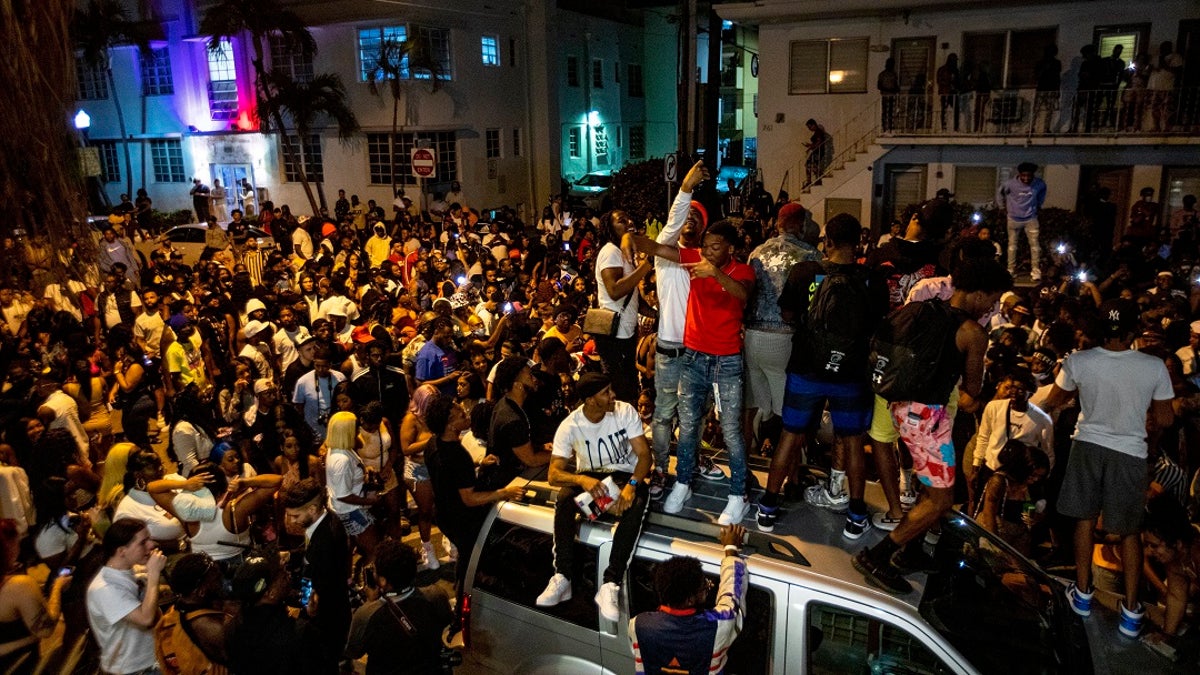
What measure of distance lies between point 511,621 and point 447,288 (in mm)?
7185

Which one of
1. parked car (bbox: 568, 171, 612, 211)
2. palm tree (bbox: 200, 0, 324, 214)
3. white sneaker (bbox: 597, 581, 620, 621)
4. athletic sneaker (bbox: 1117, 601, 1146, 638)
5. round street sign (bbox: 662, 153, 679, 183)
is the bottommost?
athletic sneaker (bbox: 1117, 601, 1146, 638)

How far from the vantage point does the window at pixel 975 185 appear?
1864 centimetres

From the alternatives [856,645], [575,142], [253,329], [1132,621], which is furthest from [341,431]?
[575,142]

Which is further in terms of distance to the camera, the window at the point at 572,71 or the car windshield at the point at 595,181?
the window at the point at 572,71

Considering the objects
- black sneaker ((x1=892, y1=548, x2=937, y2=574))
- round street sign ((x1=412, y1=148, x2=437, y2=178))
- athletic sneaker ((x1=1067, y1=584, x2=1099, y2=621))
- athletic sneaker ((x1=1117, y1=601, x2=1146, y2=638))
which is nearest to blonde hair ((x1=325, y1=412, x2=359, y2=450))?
black sneaker ((x1=892, y1=548, x2=937, y2=574))

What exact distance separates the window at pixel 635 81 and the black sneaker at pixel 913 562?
34.2 m

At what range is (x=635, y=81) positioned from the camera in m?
37.1

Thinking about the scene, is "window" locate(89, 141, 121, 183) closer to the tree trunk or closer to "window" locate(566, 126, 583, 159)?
the tree trunk

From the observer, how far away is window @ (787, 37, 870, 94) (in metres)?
19.9

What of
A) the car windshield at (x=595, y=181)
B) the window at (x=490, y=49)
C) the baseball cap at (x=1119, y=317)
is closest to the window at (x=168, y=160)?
the window at (x=490, y=49)

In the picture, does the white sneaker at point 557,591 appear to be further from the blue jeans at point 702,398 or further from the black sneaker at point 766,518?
the black sneaker at point 766,518

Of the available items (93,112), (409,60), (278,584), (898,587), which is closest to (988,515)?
(898,587)

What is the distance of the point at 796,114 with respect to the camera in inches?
821

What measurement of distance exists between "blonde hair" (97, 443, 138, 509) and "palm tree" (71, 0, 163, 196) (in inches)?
1040
